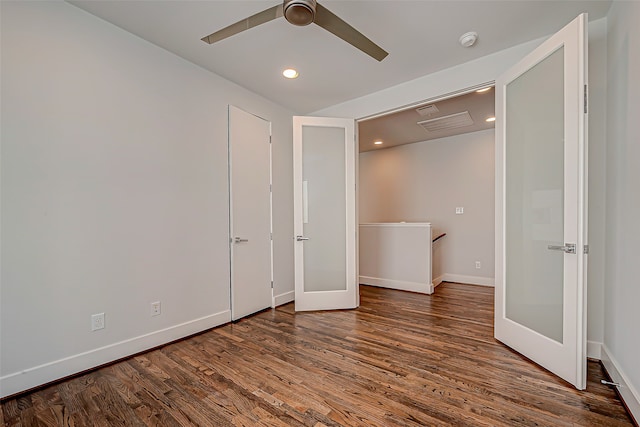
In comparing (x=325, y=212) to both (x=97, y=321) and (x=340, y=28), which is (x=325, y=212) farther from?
(x=97, y=321)

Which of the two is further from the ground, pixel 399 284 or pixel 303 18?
pixel 303 18

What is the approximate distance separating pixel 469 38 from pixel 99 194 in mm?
3139

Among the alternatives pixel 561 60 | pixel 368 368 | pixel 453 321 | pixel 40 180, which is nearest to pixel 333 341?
pixel 368 368

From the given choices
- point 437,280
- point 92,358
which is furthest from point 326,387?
point 437,280

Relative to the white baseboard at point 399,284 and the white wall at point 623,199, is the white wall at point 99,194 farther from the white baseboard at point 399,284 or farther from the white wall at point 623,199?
the white wall at point 623,199

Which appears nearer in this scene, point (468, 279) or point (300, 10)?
point (300, 10)

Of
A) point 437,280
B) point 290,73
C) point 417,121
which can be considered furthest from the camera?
point 437,280

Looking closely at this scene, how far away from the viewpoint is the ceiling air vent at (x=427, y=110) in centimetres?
362

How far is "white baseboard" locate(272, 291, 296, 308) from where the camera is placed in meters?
3.73

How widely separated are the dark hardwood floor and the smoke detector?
2.53 meters

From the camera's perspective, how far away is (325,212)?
12.0 feet

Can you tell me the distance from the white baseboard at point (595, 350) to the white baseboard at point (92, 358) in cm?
322

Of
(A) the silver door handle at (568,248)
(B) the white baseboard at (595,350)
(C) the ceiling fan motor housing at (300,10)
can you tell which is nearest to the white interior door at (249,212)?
(C) the ceiling fan motor housing at (300,10)

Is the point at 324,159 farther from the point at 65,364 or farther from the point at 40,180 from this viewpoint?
the point at 65,364
